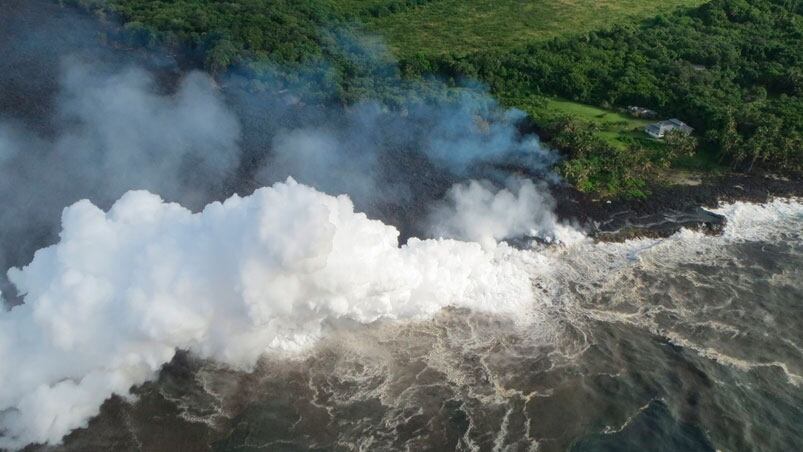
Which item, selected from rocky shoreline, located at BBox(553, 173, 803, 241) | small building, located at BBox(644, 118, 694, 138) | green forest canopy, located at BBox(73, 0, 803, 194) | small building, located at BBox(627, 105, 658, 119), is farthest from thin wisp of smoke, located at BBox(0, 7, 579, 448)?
small building, located at BBox(627, 105, 658, 119)

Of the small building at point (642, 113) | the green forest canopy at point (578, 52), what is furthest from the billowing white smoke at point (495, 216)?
the small building at point (642, 113)

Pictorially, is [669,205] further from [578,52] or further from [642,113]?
[578,52]

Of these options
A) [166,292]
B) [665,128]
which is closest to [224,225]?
[166,292]

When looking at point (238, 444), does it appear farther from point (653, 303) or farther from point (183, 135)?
point (183, 135)

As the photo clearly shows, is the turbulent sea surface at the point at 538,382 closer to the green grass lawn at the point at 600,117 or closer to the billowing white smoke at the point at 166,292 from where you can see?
the billowing white smoke at the point at 166,292

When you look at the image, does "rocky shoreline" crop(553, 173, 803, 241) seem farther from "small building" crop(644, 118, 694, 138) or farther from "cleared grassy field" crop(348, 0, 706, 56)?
"cleared grassy field" crop(348, 0, 706, 56)
